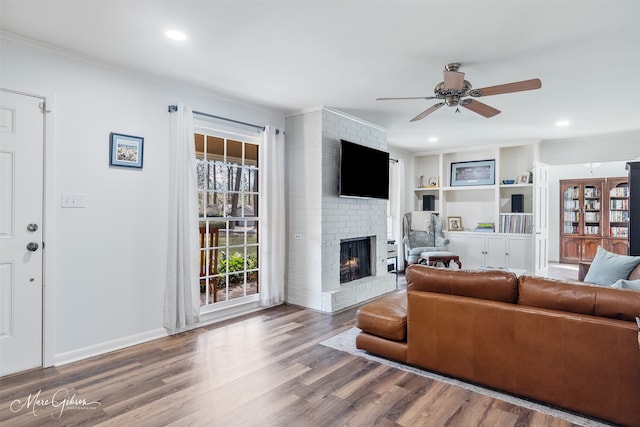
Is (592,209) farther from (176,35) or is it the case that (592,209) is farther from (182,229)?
(176,35)

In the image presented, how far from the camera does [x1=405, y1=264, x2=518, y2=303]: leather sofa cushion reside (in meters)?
2.41

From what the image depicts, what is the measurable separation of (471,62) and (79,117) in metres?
3.30

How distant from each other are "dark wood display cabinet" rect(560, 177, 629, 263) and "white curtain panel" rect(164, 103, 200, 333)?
829 cm

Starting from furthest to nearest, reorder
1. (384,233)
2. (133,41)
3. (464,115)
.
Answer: (384,233) < (464,115) < (133,41)

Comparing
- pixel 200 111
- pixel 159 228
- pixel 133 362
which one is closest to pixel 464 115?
pixel 200 111

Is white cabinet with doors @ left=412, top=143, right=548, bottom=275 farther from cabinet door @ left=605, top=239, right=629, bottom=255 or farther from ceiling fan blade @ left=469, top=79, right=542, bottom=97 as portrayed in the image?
ceiling fan blade @ left=469, top=79, right=542, bottom=97

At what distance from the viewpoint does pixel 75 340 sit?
9.52 feet

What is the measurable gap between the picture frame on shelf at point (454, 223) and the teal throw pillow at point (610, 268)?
337cm

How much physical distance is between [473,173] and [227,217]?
495 centimetres

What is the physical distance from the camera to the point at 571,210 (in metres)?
8.15

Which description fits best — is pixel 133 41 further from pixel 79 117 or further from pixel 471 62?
pixel 471 62

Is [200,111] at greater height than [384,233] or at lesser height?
greater

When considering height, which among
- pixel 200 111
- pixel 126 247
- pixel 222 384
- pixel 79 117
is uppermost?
pixel 200 111

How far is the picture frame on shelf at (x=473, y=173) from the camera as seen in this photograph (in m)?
6.64
